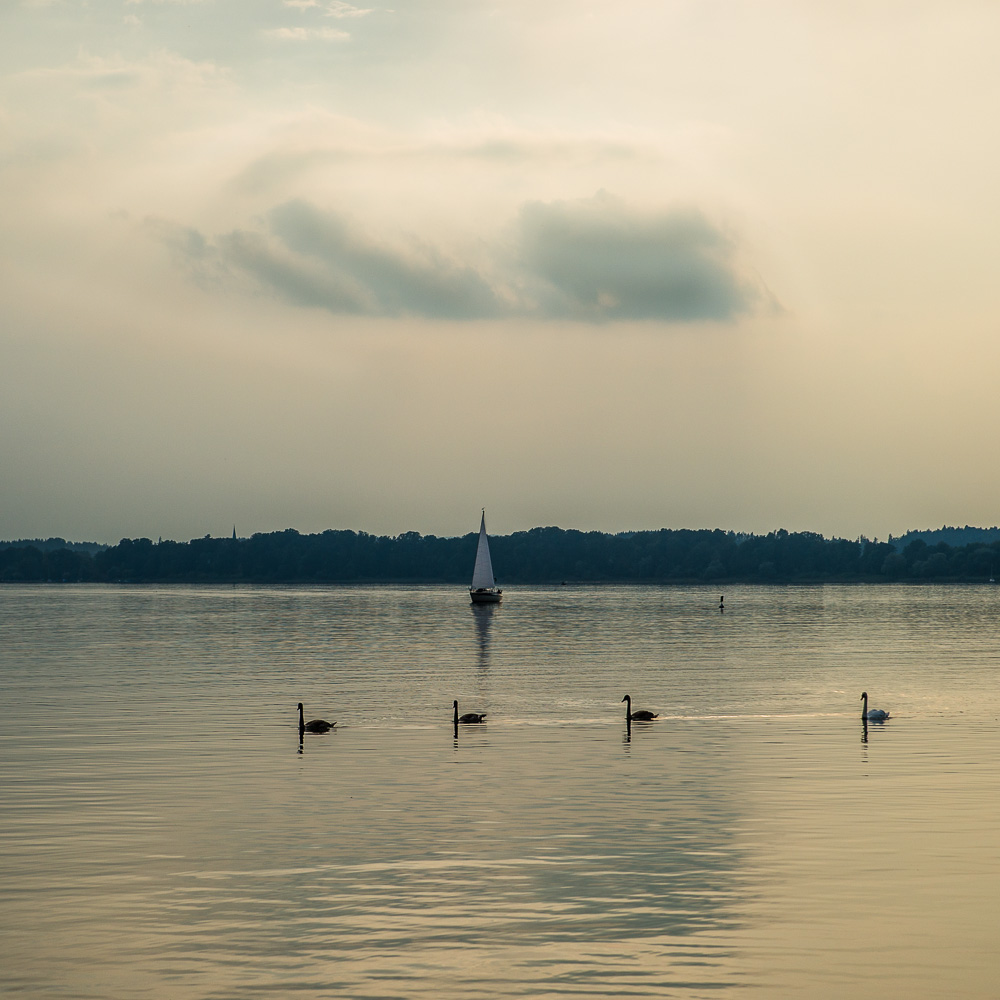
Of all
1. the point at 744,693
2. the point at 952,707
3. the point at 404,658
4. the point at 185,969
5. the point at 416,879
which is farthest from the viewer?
the point at 404,658

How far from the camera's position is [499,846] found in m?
30.9

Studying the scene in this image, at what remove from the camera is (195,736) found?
176 ft

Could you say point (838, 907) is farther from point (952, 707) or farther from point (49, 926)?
point (952, 707)

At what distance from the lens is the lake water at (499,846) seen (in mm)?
21734

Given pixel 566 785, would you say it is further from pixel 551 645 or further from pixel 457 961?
pixel 551 645

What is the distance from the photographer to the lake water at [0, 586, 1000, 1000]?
21734 mm

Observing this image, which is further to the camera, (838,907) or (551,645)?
(551,645)

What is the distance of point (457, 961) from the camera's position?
21.9 m

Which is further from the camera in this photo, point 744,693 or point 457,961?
point 744,693

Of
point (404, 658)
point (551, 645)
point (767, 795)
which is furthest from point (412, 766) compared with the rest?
point (551, 645)

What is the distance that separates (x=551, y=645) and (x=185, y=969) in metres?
104

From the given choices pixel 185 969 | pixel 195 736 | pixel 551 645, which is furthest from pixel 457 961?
pixel 551 645

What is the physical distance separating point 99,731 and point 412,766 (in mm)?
18289

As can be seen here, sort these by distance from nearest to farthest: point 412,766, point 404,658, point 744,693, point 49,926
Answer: point 49,926 → point 412,766 → point 744,693 → point 404,658
